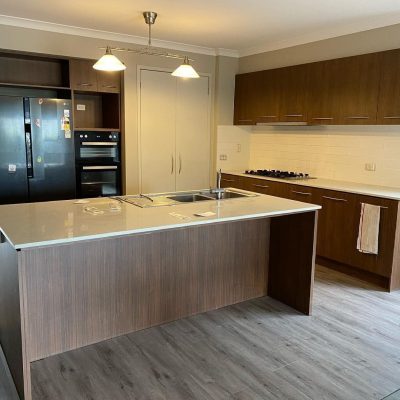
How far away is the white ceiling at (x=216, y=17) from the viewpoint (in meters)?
3.68

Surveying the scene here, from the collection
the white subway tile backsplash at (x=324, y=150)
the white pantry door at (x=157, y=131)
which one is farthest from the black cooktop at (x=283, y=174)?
the white pantry door at (x=157, y=131)

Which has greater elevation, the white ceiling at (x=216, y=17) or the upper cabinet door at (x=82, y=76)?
the white ceiling at (x=216, y=17)

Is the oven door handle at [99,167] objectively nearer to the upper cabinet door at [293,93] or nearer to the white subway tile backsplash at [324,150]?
the white subway tile backsplash at [324,150]

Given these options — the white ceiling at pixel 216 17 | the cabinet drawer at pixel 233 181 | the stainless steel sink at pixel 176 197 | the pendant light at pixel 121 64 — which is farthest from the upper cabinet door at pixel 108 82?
the stainless steel sink at pixel 176 197

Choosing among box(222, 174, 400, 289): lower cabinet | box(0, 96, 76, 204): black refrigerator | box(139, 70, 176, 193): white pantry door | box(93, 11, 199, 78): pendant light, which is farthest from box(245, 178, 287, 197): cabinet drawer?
box(0, 96, 76, 204): black refrigerator

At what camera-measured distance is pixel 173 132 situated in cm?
556

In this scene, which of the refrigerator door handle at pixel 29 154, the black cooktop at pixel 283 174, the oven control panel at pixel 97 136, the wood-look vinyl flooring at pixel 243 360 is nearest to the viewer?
the wood-look vinyl flooring at pixel 243 360

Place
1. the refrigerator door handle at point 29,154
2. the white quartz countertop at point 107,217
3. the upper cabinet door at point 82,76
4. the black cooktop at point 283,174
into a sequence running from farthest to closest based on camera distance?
the black cooktop at point 283,174, the upper cabinet door at point 82,76, the refrigerator door handle at point 29,154, the white quartz countertop at point 107,217

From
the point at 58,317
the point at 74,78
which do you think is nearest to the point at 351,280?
the point at 58,317

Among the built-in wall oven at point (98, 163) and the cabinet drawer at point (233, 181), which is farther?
the cabinet drawer at point (233, 181)

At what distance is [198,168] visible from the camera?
19.2ft

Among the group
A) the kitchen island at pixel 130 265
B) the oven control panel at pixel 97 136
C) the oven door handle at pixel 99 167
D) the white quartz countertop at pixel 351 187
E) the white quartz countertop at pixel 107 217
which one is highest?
the oven control panel at pixel 97 136

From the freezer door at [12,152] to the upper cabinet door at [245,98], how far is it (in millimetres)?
2850

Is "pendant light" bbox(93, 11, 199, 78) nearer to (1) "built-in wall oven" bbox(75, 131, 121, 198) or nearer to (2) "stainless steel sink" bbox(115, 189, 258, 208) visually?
(2) "stainless steel sink" bbox(115, 189, 258, 208)
